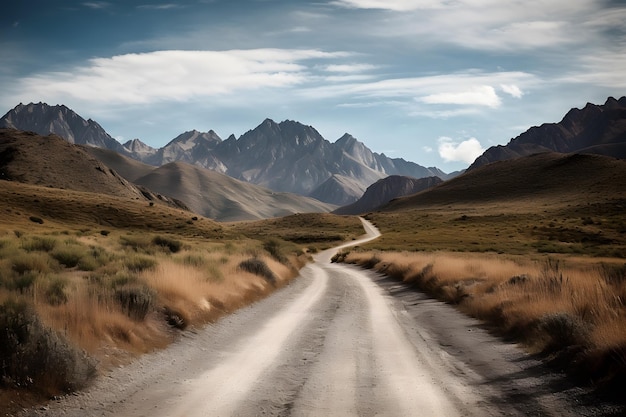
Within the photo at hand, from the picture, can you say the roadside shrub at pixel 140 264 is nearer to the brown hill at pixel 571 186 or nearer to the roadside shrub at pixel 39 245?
the roadside shrub at pixel 39 245

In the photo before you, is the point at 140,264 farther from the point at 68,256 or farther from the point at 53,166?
the point at 53,166

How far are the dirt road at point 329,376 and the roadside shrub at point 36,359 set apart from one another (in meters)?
0.33

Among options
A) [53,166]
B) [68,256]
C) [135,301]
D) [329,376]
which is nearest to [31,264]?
[68,256]

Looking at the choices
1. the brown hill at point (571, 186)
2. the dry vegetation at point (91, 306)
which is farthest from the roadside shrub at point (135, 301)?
the brown hill at point (571, 186)

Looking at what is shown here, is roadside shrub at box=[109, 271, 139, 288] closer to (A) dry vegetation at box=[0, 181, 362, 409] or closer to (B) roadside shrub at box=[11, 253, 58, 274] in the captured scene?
(A) dry vegetation at box=[0, 181, 362, 409]

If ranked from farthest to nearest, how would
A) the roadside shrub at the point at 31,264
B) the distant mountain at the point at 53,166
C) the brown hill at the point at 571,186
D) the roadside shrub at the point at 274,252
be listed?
1. the brown hill at the point at 571,186
2. the distant mountain at the point at 53,166
3. the roadside shrub at the point at 274,252
4. the roadside shrub at the point at 31,264

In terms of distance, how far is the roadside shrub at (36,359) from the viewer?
6914 mm

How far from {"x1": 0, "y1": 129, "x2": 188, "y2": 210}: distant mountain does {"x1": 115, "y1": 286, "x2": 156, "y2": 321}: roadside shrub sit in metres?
145

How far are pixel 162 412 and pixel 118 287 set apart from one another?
651 centimetres

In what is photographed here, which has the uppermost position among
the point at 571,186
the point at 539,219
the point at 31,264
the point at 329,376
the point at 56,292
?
the point at 571,186

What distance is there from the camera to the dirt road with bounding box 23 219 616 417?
692 centimetres

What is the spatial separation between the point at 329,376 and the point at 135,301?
18.2 ft

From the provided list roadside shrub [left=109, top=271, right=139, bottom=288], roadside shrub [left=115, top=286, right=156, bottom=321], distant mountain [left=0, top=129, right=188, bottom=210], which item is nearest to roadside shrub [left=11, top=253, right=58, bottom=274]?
roadside shrub [left=109, top=271, right=139, bottom=288]

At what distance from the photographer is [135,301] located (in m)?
11.4
